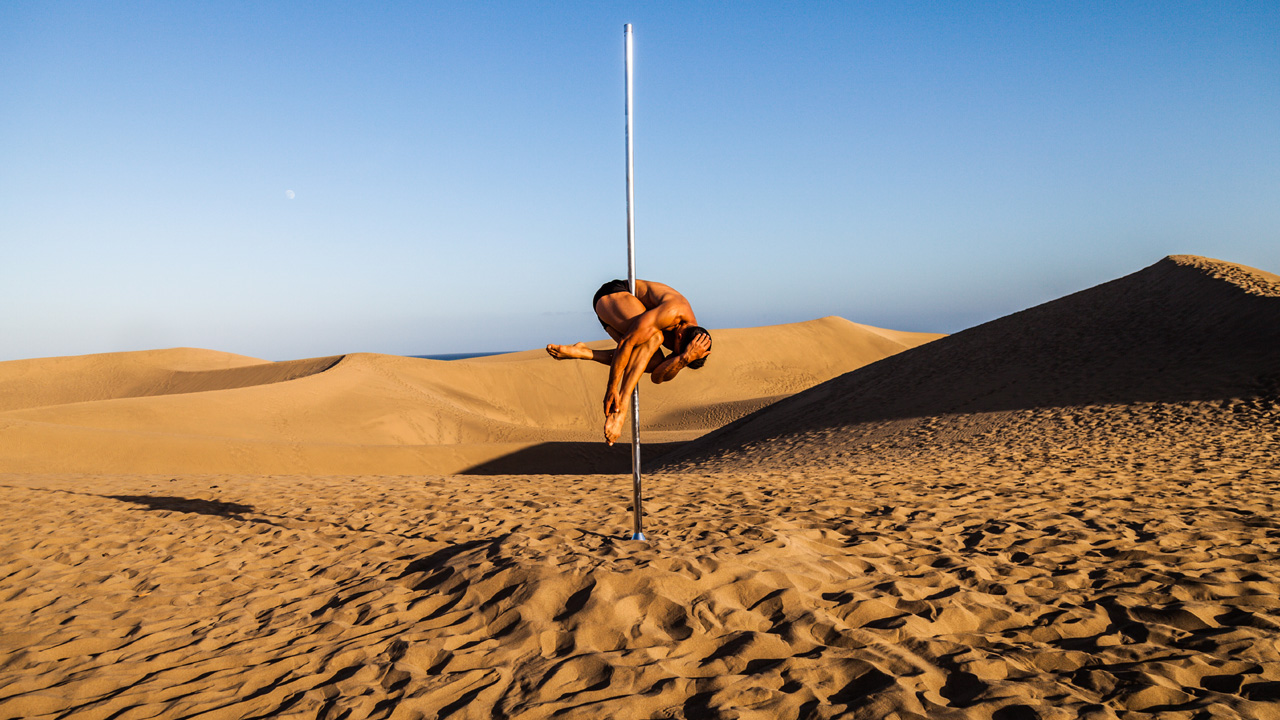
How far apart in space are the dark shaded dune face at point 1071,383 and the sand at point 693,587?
0.99 ft

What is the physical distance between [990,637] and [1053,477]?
6170 millimetres

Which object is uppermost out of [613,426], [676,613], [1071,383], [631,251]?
[631,251]

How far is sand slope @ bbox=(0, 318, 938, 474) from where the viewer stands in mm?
14805

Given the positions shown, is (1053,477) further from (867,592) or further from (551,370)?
(551,370)

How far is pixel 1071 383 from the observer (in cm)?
1452

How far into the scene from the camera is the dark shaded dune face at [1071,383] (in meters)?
12.1

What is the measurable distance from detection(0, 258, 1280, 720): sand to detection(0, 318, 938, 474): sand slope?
3.84 metres

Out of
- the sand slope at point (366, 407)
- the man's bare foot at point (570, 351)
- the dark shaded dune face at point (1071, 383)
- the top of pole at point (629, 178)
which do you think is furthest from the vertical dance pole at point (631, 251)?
the sand slope at point (366, 407)

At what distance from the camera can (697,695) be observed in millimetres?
2994

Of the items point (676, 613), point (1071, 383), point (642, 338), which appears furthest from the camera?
point (1071, 383)

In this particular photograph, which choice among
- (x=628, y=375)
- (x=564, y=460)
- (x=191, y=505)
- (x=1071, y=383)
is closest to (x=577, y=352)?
(x=628, y=375)

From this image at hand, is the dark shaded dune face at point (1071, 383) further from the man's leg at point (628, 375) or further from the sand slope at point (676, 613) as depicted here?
the man's leg at point (628, 375)

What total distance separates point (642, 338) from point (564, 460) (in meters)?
15.2

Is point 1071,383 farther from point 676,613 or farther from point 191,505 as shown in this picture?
point 191,505
